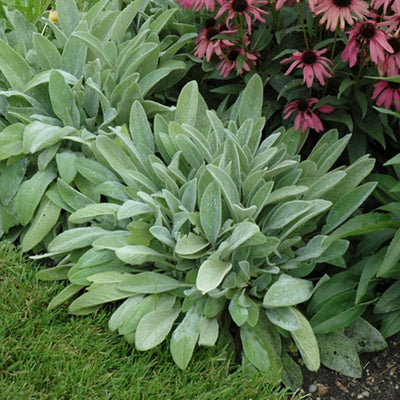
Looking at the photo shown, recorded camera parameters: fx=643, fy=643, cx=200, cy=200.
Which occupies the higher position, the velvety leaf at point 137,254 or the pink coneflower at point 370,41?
the pink coneflower at point 370,41

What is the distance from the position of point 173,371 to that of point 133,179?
2.51ft

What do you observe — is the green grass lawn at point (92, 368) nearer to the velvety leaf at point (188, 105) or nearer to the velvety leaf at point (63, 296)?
the velvety leaf at point (63, 296)

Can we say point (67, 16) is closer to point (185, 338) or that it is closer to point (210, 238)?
point (210, 238)

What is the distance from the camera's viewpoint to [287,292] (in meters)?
2.24

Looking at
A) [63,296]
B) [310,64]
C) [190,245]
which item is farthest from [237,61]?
[63,296]

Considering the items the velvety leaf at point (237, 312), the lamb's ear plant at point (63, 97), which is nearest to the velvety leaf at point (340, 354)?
the velvety leaf at point (237, 312)

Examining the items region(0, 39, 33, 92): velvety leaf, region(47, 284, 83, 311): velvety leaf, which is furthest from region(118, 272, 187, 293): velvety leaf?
region(0, 39, 33, 92): velvety leaf

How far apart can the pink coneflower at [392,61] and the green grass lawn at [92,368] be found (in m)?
1.21

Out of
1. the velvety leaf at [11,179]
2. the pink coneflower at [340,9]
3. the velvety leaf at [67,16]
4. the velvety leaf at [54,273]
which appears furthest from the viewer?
the velvety leaf at [67,16]

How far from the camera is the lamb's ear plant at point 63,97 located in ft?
8.89

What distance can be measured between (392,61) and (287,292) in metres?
0.95

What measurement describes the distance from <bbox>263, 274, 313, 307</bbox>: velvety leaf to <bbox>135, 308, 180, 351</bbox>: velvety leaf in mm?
352

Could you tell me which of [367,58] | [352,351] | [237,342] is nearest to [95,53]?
[367,58]

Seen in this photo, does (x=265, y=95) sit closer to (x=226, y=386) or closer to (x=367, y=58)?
(x=367, y=58)
